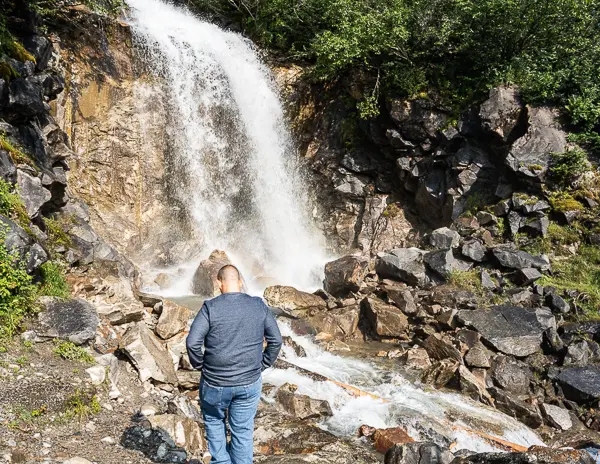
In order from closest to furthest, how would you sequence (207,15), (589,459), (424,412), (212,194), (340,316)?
(589,459), (424,412), (340,316), (212,194), (207,15)

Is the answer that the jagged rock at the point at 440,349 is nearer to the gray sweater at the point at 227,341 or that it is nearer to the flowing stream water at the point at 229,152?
the flowing stream water at the point at 229,152

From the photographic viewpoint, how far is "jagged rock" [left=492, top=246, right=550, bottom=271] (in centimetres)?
1206

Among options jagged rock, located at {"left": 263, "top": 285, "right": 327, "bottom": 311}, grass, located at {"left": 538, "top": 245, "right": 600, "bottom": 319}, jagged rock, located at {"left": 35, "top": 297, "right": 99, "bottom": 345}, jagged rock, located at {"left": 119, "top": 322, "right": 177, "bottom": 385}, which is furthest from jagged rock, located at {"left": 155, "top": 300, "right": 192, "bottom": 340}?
grass, located at {"left": 538, "top": 245, "right": 600, "bottom": 319}

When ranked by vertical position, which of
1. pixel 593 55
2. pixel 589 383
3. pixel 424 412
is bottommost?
pixel 424 412

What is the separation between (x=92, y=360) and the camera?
6141mm

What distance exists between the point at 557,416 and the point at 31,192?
1075 centimetres

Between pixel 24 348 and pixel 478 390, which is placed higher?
pixel 478 390

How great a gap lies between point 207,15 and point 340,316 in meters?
16.3

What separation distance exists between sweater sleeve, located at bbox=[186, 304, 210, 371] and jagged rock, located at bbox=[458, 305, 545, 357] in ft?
26.7

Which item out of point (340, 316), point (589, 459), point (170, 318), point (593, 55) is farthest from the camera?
point (593, 55)

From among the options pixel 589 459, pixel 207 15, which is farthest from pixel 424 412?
pixel 207 15

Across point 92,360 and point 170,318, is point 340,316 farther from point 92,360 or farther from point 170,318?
point 92,360

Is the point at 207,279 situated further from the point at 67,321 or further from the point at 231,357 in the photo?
the point at 231,357

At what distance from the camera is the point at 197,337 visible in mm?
3660
